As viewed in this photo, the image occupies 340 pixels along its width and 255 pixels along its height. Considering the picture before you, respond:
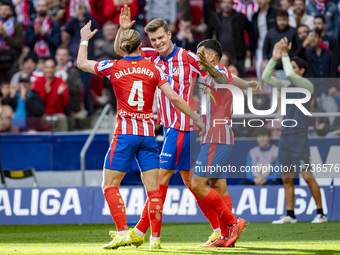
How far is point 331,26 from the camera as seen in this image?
15.3 meters

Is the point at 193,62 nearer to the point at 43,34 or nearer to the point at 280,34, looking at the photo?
the point at 280,34

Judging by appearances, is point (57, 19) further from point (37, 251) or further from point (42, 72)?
point (37, 251)

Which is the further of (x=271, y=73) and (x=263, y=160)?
(x=263, y=160)

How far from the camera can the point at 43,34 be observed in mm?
16422

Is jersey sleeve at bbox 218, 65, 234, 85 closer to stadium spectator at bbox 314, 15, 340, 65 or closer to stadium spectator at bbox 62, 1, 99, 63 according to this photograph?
stadium spectator at bbox 314, 15, 340, 65

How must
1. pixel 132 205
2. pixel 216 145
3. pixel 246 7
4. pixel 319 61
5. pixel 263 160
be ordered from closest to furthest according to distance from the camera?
pixel 216 145, pixel 132 205, pixel 263 160, pixel 319 61, pixel 246 7

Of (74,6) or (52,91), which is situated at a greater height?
(74,6)

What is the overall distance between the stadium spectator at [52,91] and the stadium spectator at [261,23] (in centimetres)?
418

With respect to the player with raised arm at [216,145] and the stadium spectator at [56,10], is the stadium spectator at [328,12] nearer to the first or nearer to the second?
the stadium spectator at [56,10]

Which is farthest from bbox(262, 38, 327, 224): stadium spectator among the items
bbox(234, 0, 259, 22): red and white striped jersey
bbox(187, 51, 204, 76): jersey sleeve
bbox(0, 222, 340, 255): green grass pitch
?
Answer: bbox(234, 0, 259, 22): red and white striped jersey

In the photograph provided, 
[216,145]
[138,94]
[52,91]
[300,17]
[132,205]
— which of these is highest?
[300,17]

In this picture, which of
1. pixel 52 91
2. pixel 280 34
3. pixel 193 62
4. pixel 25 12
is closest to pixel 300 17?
pixel 280 34

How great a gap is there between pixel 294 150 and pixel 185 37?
456 centimetres

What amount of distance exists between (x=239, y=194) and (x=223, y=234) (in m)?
4.12
